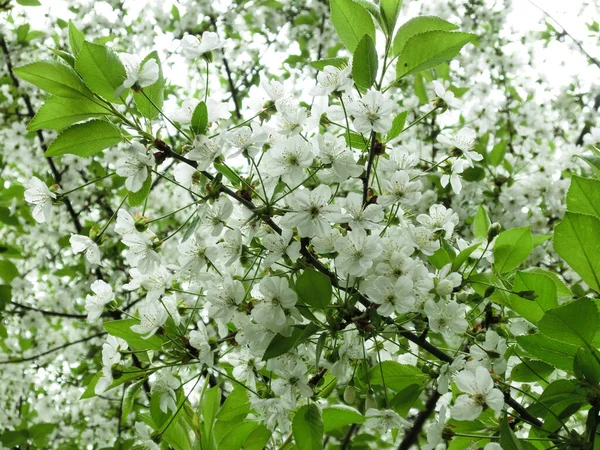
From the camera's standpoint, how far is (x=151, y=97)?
1.33 meters

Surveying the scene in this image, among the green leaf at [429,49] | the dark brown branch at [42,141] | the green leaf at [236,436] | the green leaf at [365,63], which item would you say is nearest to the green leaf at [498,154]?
the green leaf at [429,49]

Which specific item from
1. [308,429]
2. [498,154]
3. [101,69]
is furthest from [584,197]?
[498,154]

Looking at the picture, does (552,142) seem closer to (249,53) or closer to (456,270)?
(249,53)

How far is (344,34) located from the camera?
53.7 inches

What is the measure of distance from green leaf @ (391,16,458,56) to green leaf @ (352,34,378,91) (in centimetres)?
18

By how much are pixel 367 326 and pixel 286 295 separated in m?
0.18

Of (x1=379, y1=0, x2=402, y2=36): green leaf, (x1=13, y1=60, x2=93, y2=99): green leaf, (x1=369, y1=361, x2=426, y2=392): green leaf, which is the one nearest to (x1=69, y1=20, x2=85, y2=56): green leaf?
(x1=13, y1=60, x2=93, y2=99): green leaf

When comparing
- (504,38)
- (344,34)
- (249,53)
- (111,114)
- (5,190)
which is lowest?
(111,114)

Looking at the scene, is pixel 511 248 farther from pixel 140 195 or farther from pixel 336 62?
pixel 140 195

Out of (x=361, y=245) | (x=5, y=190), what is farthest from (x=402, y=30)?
(x=5, y=190)

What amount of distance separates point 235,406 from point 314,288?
1.86 ft

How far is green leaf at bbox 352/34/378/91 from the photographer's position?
1204mm

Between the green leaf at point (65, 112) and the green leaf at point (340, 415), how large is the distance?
83 centimetres

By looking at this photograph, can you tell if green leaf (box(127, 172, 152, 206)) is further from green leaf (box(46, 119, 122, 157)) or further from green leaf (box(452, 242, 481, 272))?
green leaf (box(452, 242, 481, 272))
